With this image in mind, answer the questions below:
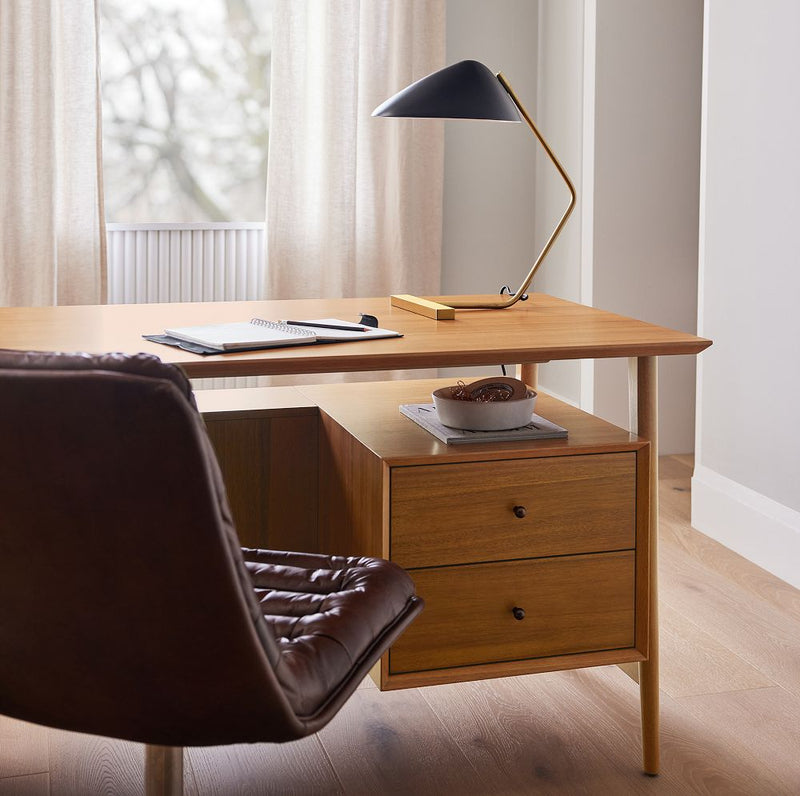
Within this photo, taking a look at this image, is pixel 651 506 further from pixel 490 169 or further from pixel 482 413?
pixel 490 169

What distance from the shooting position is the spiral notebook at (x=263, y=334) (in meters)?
1.65

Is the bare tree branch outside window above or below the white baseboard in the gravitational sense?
above

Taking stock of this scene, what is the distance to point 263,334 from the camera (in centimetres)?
172

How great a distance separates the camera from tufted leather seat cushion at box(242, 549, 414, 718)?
124cm

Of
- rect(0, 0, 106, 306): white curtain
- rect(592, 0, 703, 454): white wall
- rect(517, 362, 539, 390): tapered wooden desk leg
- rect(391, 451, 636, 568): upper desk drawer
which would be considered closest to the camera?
rect(391, 451, 636, 568): upper desk drawer

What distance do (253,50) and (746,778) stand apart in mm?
3010

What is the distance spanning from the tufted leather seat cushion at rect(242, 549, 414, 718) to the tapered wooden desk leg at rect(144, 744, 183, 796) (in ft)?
0.64

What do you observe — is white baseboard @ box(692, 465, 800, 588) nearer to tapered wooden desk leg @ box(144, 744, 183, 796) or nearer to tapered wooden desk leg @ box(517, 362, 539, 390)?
tapered wooden desk leg @ box(517, 362, 539, 390)

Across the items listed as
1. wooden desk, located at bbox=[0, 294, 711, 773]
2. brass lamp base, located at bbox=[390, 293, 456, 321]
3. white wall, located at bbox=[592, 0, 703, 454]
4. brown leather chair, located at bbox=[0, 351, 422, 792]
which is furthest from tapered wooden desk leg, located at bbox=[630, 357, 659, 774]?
white wall, located at bbox=[592, 0, 703, 454]

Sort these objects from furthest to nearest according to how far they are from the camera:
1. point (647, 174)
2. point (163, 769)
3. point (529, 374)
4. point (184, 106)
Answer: point (184, 106)
point (647, 174)
point (529, 374)
point (163, 769)

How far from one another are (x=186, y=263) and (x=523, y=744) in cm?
245

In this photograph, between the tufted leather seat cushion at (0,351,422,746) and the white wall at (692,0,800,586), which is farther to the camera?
the white wall at (692,0,800,586)

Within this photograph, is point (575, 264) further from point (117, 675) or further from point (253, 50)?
point (117, 675)

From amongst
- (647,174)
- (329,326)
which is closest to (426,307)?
(329,326)
